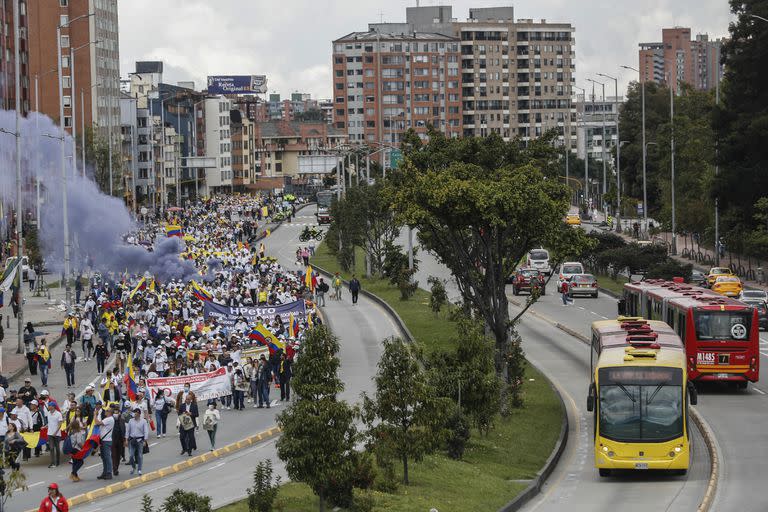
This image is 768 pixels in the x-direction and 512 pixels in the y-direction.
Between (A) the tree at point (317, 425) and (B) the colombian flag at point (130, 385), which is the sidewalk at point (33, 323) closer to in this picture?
(B) the colombian flag at point (130, 385)

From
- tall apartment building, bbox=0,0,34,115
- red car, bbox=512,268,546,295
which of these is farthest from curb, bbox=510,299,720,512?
tall apartment building, bbox=0,0,34,115

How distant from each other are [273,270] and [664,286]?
31.4 metres

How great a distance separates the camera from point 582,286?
75.6 metres

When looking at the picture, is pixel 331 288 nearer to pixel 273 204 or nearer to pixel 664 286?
pixel 664 286

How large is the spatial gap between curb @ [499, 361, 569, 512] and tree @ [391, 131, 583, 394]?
126 inches

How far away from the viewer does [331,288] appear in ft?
259

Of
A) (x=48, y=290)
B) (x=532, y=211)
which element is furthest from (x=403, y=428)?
(x=48, y=290)

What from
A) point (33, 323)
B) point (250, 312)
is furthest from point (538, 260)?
point (250, 312)

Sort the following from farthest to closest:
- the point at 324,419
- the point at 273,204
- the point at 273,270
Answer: the point at 273,204 → the point at 273,270 → the point at 324,419

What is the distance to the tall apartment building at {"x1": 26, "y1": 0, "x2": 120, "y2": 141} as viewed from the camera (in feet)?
486

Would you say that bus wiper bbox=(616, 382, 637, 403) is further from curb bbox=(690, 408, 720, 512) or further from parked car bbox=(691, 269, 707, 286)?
parked car bbox=(691, 269, 707, 286)

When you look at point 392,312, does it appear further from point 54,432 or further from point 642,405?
point 642,405

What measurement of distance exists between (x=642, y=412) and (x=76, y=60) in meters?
136

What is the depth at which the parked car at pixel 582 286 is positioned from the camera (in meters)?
75.5
